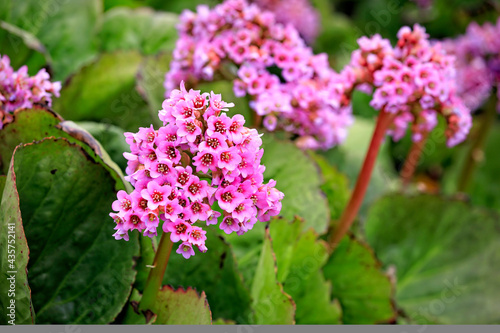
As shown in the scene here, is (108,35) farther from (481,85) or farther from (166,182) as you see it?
(481,85)

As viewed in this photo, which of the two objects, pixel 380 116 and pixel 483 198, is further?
pixel 483 198

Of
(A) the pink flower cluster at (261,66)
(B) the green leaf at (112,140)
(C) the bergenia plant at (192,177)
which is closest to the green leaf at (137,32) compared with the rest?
(A) the pink flower cluster at (261,66)

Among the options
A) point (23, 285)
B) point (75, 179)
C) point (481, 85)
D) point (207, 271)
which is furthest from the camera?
point (481, 85)

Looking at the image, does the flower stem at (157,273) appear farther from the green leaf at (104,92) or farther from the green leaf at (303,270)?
the green leaf at (104,92)

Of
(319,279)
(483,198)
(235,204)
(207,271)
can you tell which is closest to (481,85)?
(483,198)

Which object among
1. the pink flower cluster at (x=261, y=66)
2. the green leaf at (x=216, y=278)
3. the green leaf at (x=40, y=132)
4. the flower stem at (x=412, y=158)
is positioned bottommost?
the green leaf at (x=216, y=278)

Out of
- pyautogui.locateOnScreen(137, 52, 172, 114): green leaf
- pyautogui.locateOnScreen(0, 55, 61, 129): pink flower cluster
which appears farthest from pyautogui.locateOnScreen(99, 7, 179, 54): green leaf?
pyautogui.locateOnScreen(0, 55, 61, 129): pink flower cluster

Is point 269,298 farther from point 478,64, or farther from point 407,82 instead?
point 478,64
